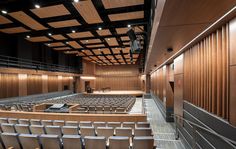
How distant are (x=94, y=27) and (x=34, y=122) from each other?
7.47m

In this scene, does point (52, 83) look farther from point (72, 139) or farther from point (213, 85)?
point (213, 85)

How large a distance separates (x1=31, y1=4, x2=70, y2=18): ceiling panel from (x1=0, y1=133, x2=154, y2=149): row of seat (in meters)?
6.52

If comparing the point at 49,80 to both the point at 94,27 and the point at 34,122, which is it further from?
the point at 34,122

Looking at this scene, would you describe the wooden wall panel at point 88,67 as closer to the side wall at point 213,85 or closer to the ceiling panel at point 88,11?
the ceiling panel at point 88,11

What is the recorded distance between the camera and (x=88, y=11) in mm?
8203

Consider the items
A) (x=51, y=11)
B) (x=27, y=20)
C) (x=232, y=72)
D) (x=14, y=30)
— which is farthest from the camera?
(x=14, y=30)

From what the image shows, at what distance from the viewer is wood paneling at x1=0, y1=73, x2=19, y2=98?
1175cm

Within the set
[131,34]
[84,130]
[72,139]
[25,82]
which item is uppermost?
[131,34]

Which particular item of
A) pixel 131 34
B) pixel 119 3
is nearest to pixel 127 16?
pixel 119 3

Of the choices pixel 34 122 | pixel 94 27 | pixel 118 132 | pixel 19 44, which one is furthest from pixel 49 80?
pixel 118 132

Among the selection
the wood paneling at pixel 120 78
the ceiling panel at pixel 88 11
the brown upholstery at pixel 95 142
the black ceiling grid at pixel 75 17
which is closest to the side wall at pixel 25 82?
the black ceiling grid at pixel 75 17

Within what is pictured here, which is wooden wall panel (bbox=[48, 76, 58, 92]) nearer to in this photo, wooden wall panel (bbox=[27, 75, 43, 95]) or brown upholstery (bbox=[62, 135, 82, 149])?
wooden wall panel (bbox=[27, 75, 43, 95])

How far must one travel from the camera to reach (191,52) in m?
5.22

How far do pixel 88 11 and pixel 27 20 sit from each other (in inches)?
168
